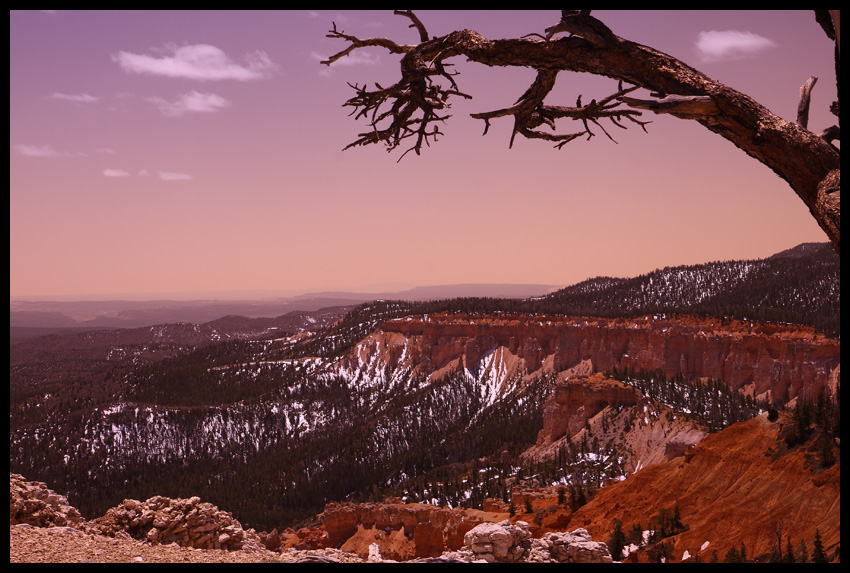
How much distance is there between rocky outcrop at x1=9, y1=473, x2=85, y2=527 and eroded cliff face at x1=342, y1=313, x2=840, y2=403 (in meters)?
62.4

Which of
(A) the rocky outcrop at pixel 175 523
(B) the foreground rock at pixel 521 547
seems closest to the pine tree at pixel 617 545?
(B) the foreground rock at pixel 521 547

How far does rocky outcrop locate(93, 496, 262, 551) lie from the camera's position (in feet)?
54.3

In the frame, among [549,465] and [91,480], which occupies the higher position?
[549,465]

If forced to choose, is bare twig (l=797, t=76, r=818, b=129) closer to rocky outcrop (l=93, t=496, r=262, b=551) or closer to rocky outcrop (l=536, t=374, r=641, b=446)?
rocky outcrop (l=93, t=496, r=262, b=551)

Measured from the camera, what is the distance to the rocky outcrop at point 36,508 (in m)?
14.5

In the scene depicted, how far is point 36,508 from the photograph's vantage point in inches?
591

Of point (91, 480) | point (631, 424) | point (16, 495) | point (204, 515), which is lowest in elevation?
point (91, 480)

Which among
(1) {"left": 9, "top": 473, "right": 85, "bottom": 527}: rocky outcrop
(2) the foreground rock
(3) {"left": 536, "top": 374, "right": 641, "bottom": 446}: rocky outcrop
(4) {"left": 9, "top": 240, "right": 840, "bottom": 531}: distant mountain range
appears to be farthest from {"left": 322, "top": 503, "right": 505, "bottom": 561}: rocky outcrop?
(3) {"left": 536, "top": 374, "right": 641, "bottom": 446}: rocky outcrop

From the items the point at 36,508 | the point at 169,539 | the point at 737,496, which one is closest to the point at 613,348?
the point at 737,496

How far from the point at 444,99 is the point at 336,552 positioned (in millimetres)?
9389

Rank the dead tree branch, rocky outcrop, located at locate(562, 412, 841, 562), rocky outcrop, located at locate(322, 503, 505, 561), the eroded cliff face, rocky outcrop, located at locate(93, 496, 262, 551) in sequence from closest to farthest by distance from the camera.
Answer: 1. the dead tree branch
2. rocky outcrop, located at locate(93, 496, 262, 551)
3. rocky outcrop, located at locate(562, 412, 841, 562)
4. rocky outcrop, located at locate(322, 503, 505, 561)
5. the eroded cliff face

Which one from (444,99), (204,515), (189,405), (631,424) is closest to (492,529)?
(204,515)

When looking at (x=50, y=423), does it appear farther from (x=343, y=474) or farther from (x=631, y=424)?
(x=631, y=424)

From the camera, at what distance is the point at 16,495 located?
14.8 meters
